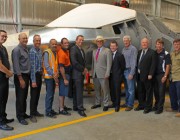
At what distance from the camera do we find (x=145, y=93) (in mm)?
6613

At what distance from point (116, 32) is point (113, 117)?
250 cm

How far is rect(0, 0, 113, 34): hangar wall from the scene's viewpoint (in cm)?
1365

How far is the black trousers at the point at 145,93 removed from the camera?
6391 millimetres

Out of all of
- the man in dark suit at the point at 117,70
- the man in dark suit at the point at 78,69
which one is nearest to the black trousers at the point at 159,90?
the man in dark suit at the point at 117,70

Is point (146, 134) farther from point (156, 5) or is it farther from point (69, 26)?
point (156, 5)

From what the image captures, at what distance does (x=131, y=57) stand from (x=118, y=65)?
14.3 inches

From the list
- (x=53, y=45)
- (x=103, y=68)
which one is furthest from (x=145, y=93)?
(x=53, y=45)

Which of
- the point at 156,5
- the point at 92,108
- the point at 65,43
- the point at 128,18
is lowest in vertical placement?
the point at 92,108

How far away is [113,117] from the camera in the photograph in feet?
19.8

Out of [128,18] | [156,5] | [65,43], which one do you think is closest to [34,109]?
[65,43]

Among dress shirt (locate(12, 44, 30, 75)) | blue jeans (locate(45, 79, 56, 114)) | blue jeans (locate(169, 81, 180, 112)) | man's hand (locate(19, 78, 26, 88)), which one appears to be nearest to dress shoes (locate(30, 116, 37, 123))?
blue jeans (locate(45, 79, 56, 114))

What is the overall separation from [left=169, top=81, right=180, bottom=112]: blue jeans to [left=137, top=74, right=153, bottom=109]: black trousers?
48 centimetres

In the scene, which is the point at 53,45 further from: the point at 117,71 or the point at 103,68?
the point at 117,71

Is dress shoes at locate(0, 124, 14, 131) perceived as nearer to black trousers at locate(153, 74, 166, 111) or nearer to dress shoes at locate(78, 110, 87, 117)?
dress shoes at locate(78, 110, 87, 117)
